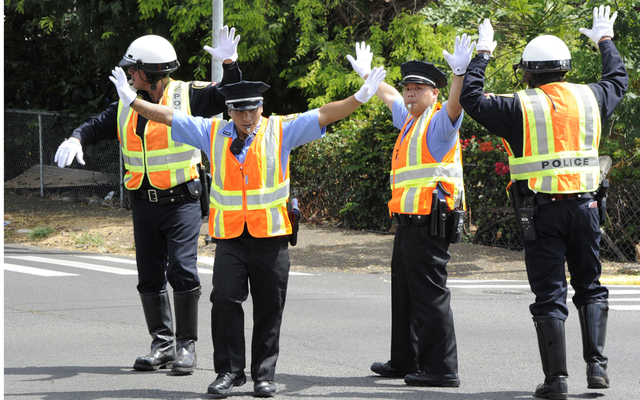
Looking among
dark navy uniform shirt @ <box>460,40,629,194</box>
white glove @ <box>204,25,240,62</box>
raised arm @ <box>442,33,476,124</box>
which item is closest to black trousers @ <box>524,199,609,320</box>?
dark navy uniform shirt @ <box>460,40,629,194</box>

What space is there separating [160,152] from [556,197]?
2.54 m

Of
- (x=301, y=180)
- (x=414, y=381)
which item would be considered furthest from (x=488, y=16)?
(x=414, y=381)

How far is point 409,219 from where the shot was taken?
494 cm

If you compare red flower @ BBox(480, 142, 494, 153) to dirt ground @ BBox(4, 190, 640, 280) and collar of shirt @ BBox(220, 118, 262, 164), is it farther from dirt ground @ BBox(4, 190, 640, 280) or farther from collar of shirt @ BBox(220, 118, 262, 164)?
collar of shirt @ BBox(220, 118, 262, 164)

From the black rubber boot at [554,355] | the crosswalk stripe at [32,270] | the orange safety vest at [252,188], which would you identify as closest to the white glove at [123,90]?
the orange safety vest at [252,188]

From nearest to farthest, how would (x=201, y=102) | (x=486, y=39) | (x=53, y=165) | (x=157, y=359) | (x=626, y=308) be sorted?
(x=486, y=39) → (x=157, y=359) → (x=201, y=102) → (x=626, y=308) → (x=53, y=165)

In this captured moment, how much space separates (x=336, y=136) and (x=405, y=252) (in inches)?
377

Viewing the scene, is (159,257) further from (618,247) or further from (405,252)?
(618,247)

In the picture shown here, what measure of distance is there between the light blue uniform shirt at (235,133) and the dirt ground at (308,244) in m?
6.02

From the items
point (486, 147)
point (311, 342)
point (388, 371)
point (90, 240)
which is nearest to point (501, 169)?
point (486, 147)

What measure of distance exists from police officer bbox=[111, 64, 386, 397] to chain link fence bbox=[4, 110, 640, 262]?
7822 mm

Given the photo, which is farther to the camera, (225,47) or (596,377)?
(225,47)

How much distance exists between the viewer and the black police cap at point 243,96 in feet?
15.3

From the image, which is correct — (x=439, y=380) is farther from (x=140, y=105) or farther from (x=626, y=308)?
(x=626, y=308)
